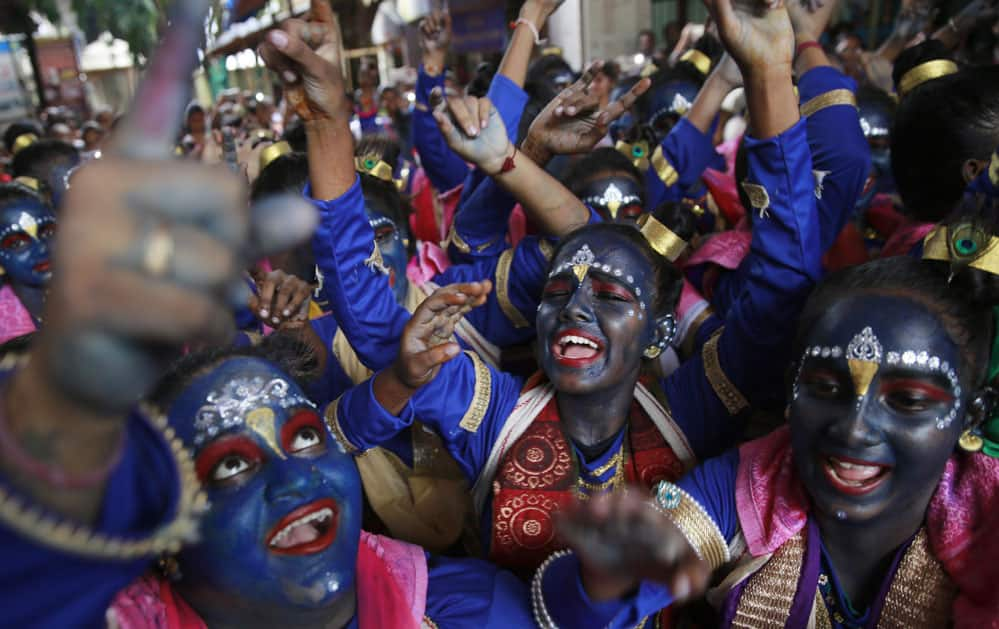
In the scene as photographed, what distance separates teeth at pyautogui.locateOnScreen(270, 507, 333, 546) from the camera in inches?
42.0


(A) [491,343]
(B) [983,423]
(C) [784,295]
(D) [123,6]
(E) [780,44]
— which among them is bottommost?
(A) [491,343]

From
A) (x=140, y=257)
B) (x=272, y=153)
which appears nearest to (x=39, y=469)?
(x=140, y=257)

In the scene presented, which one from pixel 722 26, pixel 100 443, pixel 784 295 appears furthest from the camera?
pixel 784 295

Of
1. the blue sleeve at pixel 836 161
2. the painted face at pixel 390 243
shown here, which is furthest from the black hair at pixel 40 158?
the blue sleeve at pixel 836 161

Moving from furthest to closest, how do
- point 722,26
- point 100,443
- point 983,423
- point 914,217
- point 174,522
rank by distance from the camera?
1. point 914,217
2. point 722,26
3. point 983,423
4. point 174,522
5. point 100,443

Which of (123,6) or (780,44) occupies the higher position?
(123,6)

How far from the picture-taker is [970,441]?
1299 mm

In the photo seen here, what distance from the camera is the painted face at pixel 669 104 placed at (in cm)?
360

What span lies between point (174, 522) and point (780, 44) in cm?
146

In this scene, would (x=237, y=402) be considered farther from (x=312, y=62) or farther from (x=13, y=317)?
(x=13, y=317)

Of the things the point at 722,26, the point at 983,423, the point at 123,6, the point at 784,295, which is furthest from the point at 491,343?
the point at 123,6

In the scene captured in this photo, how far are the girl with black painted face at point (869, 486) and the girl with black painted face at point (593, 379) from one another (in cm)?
22

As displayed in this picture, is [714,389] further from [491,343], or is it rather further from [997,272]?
[491,343]

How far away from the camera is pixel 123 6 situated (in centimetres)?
1124
